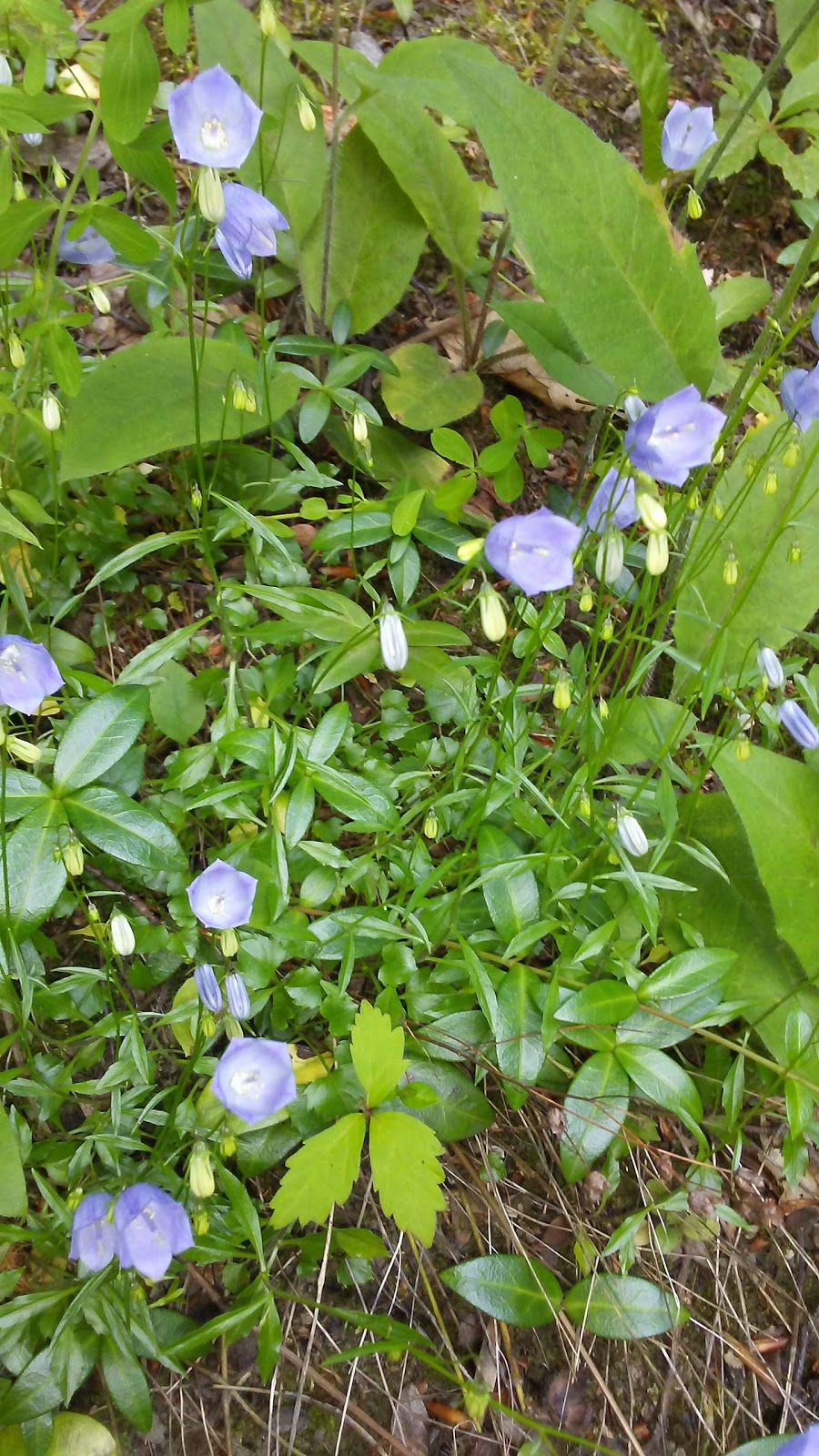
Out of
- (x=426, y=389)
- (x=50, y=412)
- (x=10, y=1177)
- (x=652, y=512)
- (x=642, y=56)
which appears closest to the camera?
(x=652, y=512)

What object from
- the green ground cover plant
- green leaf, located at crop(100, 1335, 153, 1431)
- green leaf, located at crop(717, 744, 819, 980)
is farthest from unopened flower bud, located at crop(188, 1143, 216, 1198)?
green leaf, located at crop(717, 744, 819, 980)

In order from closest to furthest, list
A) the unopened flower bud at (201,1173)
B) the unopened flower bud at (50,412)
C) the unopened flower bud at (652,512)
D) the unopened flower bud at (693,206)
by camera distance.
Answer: the unopened flower bud at (652,512) → the unopened flower bud at (201,1173) → the unopened flower bud at (50,412) → the unopened flower bud at (693,206)

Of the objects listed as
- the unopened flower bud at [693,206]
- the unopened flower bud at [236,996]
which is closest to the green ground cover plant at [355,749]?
the unopened flower bud at [236,996]

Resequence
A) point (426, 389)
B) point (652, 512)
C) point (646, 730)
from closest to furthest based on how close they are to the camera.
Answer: point (652, 512)
point (646, 730)
point (426, 389)

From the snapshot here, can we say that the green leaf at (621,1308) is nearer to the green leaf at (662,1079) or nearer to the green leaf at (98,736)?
the green leaf at (662,1079)

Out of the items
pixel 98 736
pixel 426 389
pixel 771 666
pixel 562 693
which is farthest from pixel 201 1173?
pixel 426 389

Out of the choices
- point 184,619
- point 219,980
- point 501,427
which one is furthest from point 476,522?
point 219,980

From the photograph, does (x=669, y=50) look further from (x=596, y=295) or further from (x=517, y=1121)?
(x=517, y=1121)

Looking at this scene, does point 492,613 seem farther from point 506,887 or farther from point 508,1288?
point 508,1288
